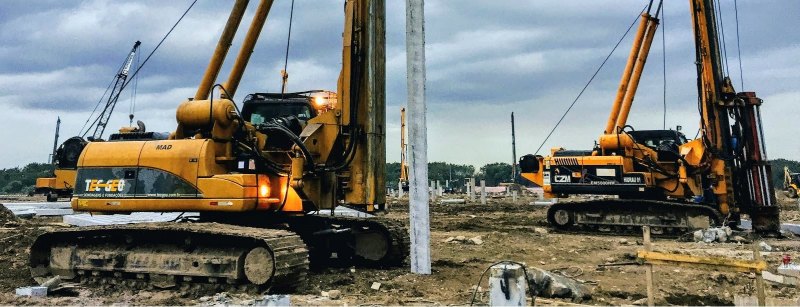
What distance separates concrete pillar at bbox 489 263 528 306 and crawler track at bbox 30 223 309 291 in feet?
8.15

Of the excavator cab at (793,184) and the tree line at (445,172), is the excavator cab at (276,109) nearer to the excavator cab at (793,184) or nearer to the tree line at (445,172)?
the excavator cab at (793,184)

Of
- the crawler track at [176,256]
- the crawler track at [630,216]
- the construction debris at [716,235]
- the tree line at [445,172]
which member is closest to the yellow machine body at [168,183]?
the crawler track at [176,256]

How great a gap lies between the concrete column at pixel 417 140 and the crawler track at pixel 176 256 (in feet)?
5.33

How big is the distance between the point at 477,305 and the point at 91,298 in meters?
4.43

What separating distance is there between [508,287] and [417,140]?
3271mm

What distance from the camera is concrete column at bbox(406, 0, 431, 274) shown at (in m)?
6.98

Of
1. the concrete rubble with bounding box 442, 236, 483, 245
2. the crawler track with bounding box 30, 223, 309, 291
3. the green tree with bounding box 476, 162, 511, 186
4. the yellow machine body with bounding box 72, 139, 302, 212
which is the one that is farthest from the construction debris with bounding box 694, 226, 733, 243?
the green tree with bounding box 476, 162, 511, 186

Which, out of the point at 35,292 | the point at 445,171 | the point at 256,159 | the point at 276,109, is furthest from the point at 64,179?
the point at 445,171

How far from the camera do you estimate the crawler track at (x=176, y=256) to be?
19.1ft

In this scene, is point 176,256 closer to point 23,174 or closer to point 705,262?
point 705,262

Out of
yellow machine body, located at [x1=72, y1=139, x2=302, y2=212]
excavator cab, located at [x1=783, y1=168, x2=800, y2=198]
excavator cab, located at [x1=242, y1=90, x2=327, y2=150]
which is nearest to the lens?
yellow machine body, located at [x1=72, y1=139, x2=302, y2=212]

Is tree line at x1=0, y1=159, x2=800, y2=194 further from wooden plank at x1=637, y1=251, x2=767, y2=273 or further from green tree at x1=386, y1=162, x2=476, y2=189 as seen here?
wooden plank at x1=637, y1=251, x2=767, y2=273

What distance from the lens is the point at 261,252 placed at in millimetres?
5898

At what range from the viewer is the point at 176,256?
627 cm
